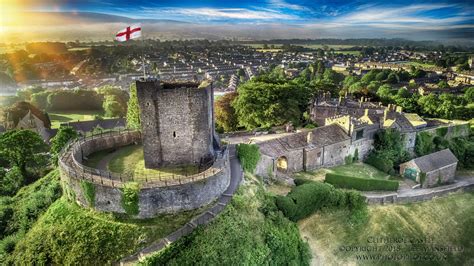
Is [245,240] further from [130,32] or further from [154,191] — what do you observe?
[130,32]

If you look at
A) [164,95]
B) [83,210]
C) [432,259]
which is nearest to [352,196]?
[432,259]

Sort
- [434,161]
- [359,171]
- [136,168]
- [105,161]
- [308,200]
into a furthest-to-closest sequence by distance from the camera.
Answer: [434,161]
[359,171]
[308,200]
[105,161]
[136,168]

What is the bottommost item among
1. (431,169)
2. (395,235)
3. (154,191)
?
(395,235)

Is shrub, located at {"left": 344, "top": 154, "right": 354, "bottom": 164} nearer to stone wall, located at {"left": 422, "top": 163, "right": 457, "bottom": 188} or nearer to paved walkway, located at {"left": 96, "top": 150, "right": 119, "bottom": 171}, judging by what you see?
stone wall, located at {"left": 422, "top": 163, "right": 457, "bottom": 188}

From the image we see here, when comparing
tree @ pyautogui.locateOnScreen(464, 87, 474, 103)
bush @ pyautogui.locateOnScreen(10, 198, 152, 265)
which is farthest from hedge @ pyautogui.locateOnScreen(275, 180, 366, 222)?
tree @ pyautogui.locateOnScreen(464, 87, 474, 103)

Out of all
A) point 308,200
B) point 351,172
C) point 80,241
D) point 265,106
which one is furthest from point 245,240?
point 265,106

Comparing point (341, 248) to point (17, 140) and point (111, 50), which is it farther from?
point (111, 50)
